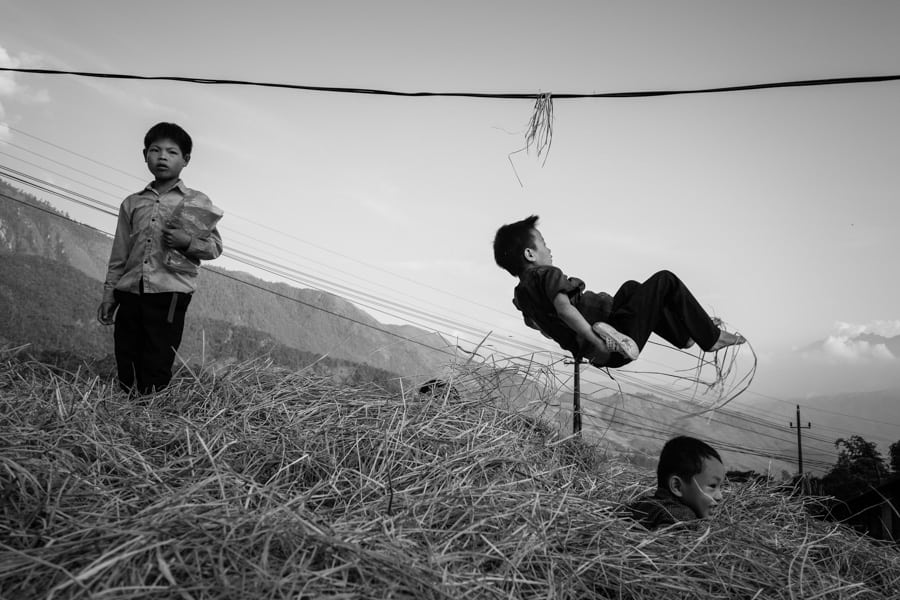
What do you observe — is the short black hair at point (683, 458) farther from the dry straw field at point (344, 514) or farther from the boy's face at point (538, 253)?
the boy's face at point (538, 253)

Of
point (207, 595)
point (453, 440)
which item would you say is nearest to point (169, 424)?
point (453, 440)

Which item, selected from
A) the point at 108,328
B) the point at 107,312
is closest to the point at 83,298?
the point at 108,328

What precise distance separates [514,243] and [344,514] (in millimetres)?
1785

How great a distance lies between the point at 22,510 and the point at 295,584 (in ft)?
2.58

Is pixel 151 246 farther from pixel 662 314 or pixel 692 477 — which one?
pixel 692 477

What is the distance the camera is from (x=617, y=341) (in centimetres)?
264

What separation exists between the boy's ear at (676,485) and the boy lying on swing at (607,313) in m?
0.55

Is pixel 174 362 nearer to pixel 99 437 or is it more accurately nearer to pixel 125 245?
pixel 125 245

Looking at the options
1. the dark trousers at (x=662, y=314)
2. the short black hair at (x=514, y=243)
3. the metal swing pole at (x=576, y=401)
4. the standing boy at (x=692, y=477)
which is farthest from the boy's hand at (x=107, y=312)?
the standing boy at (x=692, y=477)

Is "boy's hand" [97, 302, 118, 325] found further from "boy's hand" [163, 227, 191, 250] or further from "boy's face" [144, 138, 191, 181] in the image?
"boy's face" [144, 138, 191, 181]

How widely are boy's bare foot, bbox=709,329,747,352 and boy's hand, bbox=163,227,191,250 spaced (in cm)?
256

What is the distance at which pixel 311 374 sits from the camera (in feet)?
10.9

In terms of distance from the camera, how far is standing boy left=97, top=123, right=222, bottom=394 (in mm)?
2961

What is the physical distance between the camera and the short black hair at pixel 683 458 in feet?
7.56
